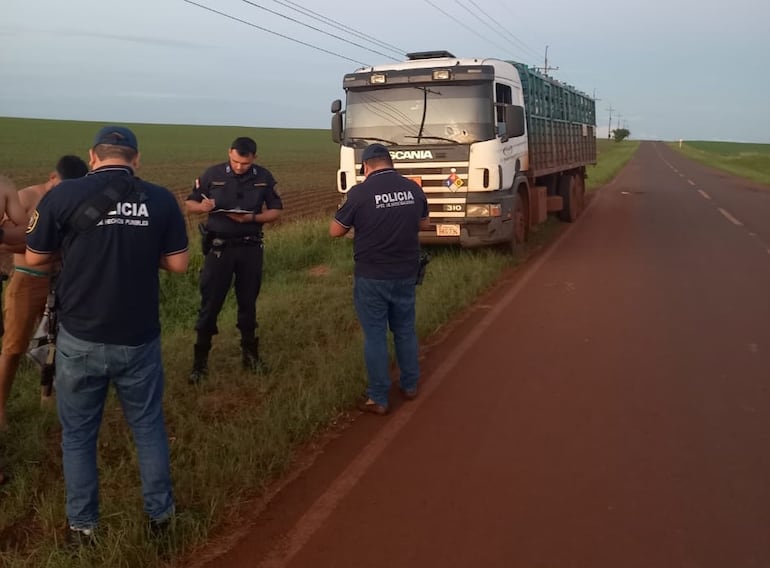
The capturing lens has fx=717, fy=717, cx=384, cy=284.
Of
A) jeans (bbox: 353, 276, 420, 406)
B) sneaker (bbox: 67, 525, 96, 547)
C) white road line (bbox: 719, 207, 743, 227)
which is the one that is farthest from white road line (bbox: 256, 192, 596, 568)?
white road line (bbox: 719, 207, 743, 227)

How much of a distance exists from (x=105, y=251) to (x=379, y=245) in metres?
2.26

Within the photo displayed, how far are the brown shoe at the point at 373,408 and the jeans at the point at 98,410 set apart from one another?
186 centimetres

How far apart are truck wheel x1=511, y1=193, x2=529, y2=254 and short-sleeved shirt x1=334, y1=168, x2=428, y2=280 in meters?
5.93

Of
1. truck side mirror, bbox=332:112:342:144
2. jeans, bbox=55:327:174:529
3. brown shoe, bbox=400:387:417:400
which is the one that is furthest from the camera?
truck side mirror, bbox=332:112:342:144

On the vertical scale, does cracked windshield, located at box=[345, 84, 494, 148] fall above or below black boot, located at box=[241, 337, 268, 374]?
above

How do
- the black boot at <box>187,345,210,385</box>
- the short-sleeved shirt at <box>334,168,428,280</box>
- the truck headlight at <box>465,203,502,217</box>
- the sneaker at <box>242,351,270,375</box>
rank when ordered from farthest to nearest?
1. the truck headlight at <box>465,203,502,217</box>
2. the sneaker at <box>242,351,270,375</box>
3. the black boot at <box>187,345,210,385</box>
4. the short-sleeved shirt at <box>334,168,428,280</box>

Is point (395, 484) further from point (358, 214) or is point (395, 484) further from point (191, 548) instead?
point (358, 214)

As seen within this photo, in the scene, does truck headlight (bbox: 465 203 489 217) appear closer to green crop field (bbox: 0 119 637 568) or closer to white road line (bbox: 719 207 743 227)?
green crop field (bbox: 0 119 637 568)

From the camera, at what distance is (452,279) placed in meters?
9.27

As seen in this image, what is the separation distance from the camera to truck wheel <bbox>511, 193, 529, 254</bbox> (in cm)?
1098

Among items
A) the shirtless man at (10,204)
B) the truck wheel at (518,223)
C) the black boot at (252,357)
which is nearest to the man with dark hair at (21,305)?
the shirtless man at (10,204)

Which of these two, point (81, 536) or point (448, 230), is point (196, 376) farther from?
point (448, 230)

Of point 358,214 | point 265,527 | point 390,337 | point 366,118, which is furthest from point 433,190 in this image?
point 265,527

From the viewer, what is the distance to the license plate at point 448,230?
395 inches
